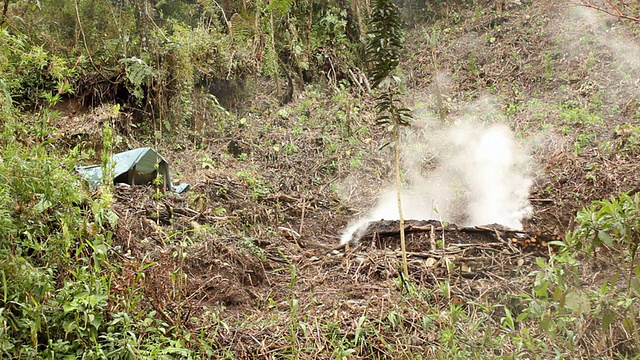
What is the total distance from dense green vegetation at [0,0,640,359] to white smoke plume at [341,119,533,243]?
49cm

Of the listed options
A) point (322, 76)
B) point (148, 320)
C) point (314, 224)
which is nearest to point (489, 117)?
point (322, 76)

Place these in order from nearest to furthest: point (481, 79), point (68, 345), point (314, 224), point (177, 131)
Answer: point (68, 345)
point (314, 224)
point (177, 131)
point (481, 79)


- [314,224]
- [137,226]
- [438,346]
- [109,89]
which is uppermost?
[109,89]

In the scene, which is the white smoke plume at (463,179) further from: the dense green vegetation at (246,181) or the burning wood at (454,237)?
the dense green vegetation at (246,181)

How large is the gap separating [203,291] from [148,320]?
2.83 feet

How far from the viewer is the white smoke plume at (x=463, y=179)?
5.80 m

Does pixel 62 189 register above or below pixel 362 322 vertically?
above

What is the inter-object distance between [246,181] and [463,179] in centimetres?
297

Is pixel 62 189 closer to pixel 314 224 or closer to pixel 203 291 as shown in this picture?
pixel 203 291

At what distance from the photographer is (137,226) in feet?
12.6

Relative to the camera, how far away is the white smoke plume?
5797 mm

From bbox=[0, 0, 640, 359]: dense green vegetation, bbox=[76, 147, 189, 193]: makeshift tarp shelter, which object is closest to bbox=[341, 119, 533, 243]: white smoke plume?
bbox=[0, 0, 640, 359]: dense green vegetation

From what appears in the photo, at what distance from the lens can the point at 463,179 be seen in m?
6.73

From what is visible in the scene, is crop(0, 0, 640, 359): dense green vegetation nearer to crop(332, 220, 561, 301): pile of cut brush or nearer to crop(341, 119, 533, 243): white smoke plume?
crop(332, 220, 561, 301): pile of cut brush
